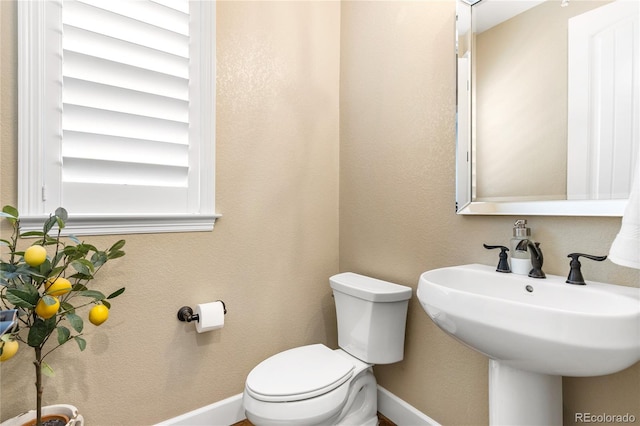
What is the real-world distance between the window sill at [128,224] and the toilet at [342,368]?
658 mm

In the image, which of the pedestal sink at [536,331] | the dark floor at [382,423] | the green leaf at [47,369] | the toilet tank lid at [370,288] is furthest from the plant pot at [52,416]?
the pedestal sink at [536,331]

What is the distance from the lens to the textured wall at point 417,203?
1087 mm

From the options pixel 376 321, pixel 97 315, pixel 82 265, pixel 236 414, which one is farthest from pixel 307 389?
pixel 82 265

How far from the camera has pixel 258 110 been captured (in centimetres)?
164

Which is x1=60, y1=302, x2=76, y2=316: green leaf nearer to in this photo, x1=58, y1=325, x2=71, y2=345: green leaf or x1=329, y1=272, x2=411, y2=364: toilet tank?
x1=58, y1=325, x2=71, y2=345: green leaf

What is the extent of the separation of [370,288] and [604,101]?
40.7 inches

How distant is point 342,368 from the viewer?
134 cm

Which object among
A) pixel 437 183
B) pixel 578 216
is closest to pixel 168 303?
pixel 437 183

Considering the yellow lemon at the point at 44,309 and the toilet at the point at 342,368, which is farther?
the toilet at the point at 342,368

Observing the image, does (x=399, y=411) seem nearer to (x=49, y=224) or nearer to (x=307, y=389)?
(x=307, y=389)

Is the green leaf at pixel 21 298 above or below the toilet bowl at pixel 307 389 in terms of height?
above

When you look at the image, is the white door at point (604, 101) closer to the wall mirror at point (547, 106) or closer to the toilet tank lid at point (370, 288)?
the wall mirror at point (547, 106)

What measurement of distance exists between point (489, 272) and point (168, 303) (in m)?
1.27

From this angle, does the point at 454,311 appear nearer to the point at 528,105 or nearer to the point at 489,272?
the point at 489,272
